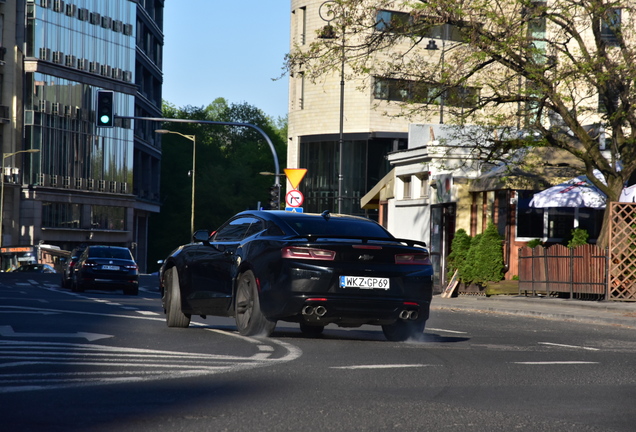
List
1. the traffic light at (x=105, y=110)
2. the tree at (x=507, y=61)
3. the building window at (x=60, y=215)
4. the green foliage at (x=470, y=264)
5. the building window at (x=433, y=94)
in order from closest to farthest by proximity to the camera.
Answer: the tree at (x=507, y=61) < the building window at (x=433, y=94) < the traffic light at (x=105, y=110) < the green foliage at (x=470, y=264) < the building window at (x=60, y=215)

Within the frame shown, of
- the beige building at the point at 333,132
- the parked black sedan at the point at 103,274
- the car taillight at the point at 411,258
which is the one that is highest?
the beige building at the point at 333,132

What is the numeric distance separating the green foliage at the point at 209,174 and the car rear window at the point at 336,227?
9021 cm

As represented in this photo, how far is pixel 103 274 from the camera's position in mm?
35844

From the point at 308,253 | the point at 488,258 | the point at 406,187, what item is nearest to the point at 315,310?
the point at 308,253

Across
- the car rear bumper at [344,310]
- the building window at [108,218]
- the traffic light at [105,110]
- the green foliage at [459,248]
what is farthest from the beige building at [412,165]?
the building window at [108,218]

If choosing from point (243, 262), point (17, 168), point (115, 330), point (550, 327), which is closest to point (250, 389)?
point (243, 262)

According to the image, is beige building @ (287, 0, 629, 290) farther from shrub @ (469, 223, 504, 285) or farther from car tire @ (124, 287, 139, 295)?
car tire @ (124, 287, 139, 295)

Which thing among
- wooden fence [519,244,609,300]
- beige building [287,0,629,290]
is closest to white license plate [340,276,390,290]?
beige building [287,0,629,290]

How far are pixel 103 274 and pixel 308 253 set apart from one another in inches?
942

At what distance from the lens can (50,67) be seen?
8419cm

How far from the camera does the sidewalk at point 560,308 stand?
21250 mm

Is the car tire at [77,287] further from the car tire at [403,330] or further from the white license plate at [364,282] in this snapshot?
the white license plate at [364,282]

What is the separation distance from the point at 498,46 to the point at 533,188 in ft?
29.9

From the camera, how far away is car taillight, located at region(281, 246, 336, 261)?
12.8m
